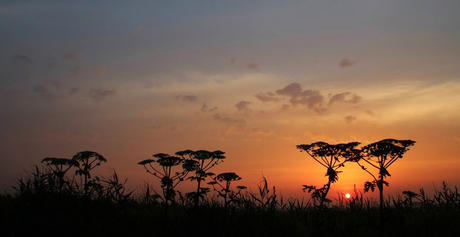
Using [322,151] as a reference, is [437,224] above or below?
below

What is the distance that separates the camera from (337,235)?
7645 mm

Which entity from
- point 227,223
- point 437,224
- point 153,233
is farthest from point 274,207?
point 437,224

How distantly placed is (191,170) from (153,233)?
A: 5.52ft

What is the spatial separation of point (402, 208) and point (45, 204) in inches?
353

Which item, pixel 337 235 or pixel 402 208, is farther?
pixel 402 208

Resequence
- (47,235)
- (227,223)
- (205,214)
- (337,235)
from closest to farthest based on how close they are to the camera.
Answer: (47,235)
(337,235)
(227,223)
(205,214)

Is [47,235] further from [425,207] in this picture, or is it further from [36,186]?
[425,207]

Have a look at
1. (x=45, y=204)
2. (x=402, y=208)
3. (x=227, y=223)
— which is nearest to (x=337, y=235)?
(x=227, y=223)

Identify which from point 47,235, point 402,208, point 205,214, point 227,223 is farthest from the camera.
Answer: point 402,208

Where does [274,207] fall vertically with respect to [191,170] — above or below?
below

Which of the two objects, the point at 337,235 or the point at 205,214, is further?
the point at 205,214

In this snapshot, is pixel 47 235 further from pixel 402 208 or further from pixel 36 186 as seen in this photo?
pixel 402 208

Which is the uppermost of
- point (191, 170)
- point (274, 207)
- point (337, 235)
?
point (191, 170)

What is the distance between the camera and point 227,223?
26.7 feet
